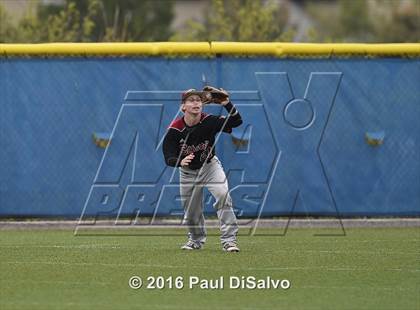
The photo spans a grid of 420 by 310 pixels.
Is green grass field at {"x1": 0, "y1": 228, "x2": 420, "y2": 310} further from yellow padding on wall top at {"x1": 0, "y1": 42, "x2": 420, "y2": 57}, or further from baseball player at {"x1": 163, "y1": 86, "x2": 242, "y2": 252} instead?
yellow padding on wall top at {"x1": 0, "y1": 42, "x2": 420, "y2": 57}

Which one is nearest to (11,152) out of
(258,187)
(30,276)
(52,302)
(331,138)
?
(258,187)

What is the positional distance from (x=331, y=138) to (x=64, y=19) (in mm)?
6045

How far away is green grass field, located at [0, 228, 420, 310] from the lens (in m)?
8.46

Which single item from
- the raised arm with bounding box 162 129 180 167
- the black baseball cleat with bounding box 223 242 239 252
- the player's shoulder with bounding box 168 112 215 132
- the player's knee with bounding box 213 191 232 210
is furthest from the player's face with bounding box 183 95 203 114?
the black baseball cleat with bounding box 223 242 239 252

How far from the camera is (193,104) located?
11438 mm

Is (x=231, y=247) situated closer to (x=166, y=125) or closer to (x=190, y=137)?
(x=190, y=137)

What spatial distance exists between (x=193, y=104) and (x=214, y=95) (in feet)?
0.80

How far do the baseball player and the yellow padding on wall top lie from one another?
10.2ft

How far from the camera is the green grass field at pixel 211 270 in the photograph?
333 inches

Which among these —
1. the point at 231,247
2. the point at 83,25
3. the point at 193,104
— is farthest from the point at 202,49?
the point at 83,25

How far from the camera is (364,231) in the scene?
14.4 metres

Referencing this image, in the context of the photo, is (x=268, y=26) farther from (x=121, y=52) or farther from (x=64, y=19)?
(x=121, y=52)

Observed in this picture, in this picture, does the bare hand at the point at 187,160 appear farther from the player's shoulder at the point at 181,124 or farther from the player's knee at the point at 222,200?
the player's knee at the point at 222,200

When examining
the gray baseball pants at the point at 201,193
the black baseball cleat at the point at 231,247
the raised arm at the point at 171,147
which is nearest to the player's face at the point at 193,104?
the raised arm at the point at 171,147
